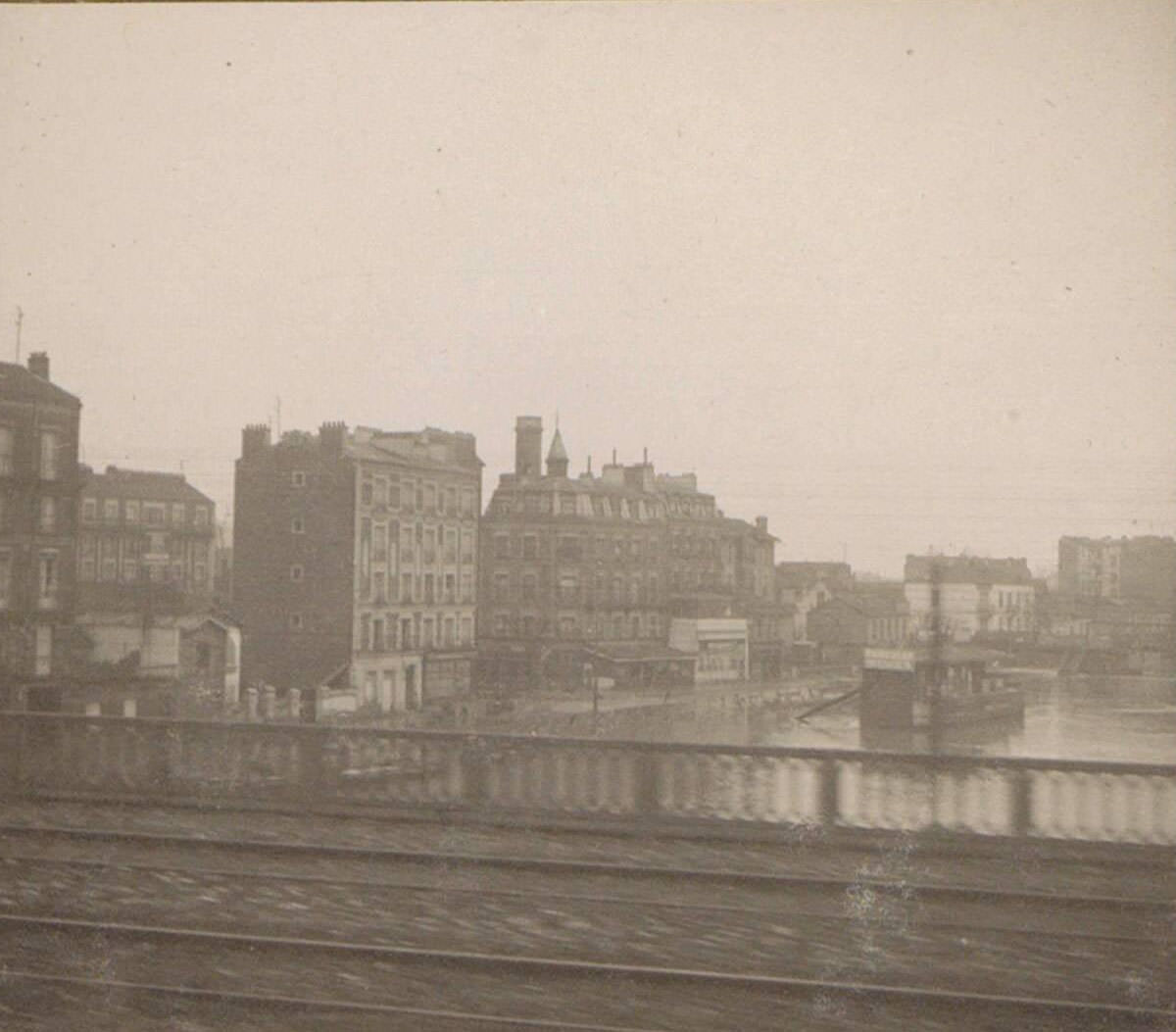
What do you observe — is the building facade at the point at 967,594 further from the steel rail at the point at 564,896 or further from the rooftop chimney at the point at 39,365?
the rooftop chimney at the point at 39,365

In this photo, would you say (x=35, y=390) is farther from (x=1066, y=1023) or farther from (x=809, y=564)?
(x=1066, y=1023)

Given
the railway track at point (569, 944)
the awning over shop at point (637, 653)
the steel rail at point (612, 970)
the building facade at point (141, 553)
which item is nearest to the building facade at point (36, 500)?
the building facade at point (141, 553)

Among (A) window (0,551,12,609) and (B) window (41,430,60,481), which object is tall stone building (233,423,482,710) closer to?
(B) window (41,430,60,481)

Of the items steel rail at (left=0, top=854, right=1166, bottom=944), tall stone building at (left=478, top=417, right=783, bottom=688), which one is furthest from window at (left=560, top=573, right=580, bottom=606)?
steel rail at (left=0, top=854, right=1166, bottom=944)

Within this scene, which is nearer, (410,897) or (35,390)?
(410,897)

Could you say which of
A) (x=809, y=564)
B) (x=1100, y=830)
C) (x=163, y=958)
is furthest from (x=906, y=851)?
(x=163, y=958)
